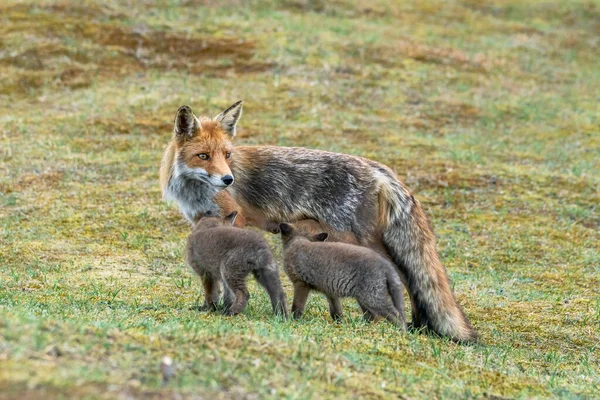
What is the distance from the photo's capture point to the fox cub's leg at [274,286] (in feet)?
34.0

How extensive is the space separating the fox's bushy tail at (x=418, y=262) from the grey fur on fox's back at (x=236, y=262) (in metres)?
1.93

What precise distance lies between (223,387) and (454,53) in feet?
106

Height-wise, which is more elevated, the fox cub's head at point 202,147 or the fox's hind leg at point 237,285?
the fox cub's head at point 202,147

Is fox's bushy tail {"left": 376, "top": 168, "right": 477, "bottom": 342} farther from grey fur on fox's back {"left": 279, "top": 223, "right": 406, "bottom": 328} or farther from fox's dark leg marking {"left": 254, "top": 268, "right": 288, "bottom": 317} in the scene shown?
fox's dark leg marking {"left": 254, "top": 268, "right": 288, "bottom": 317}

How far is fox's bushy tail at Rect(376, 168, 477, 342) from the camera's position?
35.2ft

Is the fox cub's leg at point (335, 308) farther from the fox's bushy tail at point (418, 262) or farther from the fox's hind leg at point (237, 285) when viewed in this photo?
the fox's hind leg at point (237, 285)

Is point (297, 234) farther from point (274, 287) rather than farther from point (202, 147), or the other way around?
point (202, 147)

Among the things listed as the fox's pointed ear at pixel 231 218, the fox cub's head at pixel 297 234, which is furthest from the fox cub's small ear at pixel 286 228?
the fox's pointed ear at pixel 231 218

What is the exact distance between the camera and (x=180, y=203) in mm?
12836

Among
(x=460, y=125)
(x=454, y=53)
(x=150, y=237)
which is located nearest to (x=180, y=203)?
(x=150, y=237)

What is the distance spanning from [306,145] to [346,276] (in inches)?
581

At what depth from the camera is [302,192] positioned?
40.2 ft

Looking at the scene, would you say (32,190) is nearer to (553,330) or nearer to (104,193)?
(104,193)

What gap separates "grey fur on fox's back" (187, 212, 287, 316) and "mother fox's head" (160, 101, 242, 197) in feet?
4.63
